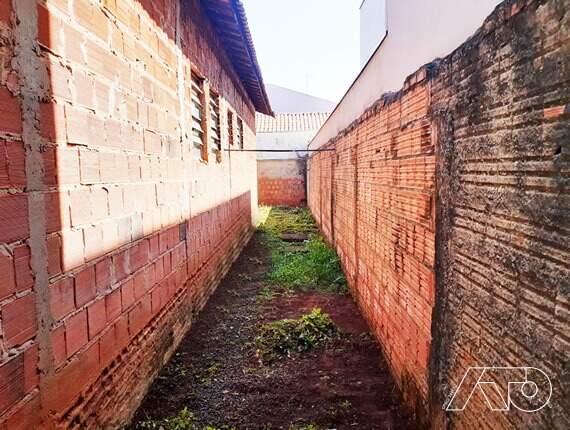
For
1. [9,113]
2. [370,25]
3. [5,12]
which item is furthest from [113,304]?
[370,25]

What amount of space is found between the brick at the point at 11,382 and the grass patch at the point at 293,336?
8.17 feet

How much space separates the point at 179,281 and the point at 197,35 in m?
3.30

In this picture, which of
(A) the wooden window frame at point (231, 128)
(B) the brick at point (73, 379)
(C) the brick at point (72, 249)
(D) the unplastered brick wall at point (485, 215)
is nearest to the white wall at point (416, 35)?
(D) the unplastered brick wall at point (485, 215)

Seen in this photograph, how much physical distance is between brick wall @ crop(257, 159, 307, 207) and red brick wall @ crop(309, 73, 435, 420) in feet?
49.5

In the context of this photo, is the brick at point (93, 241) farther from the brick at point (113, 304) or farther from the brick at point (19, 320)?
the brick at point (19, 320)

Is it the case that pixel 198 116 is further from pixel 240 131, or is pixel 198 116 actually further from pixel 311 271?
pixel 240 131

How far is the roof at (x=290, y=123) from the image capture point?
78.4ft

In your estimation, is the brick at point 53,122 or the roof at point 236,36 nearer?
the brick at point 53,122

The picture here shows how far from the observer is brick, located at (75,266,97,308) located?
2150mm

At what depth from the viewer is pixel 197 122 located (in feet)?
17.1

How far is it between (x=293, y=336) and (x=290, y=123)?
2174 cm

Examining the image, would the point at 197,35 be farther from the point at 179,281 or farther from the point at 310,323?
the point at 310,323

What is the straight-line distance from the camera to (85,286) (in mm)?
2229

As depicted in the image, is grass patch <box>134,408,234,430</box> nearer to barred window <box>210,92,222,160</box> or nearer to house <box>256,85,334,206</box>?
barred window <box>210,92,222,160</box>
